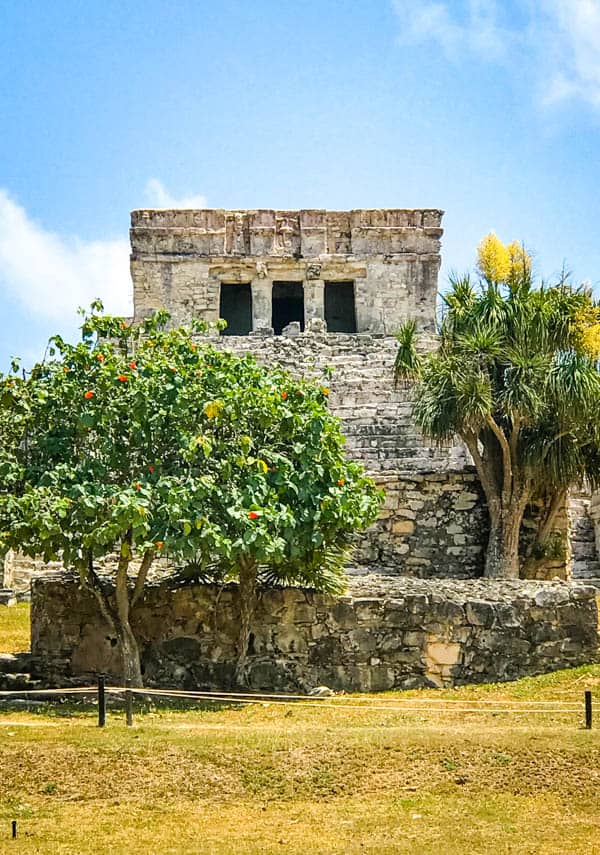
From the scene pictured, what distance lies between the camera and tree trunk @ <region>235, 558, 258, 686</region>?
1336cm

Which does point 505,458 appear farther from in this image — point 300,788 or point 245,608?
point 300,788

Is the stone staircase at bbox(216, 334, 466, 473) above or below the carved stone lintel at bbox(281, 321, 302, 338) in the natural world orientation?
below

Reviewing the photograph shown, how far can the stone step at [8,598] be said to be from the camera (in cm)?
1803

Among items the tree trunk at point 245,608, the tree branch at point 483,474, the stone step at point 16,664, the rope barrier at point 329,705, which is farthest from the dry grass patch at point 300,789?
the tree branch at point 483,474

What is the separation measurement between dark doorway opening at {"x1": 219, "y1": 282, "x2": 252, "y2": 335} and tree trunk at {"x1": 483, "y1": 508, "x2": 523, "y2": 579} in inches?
508

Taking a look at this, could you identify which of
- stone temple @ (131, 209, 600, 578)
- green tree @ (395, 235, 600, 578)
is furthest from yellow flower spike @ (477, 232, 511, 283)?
green tree @ (395, 235, 600, 578)

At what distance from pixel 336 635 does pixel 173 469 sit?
97.6 inches

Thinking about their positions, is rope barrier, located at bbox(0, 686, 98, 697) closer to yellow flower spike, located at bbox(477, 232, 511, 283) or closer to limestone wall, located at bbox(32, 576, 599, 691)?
limestone wall, located at bbox(32, 576, 599, 691)

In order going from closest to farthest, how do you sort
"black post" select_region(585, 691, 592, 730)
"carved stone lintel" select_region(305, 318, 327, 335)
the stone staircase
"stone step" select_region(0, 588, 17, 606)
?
"black post" select_region(585, 691, 592, 730), "stone step" select_region(0, 588, 17, 606), the stone staircase, "carved stone lintel" select_region(305, 318, 327, 335)

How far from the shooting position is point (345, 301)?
28312 millimetres

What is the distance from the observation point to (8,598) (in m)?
18.1

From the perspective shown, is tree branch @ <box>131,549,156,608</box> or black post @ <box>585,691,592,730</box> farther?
tree branch @ <box>131,549,156,608</box>

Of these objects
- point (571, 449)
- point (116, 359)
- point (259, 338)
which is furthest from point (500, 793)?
point (259, 338)

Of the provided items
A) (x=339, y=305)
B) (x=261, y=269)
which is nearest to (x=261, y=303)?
(x=261, y=269)
